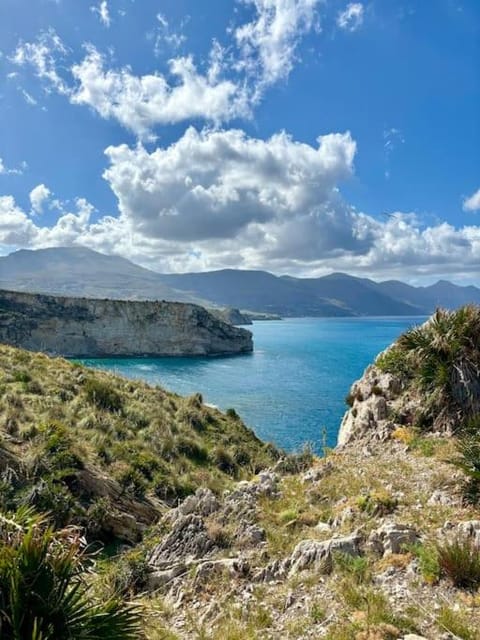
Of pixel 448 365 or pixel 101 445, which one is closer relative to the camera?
pixel 448 365

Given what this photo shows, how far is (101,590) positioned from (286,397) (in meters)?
42.4

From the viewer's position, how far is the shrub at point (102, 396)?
1834 centimetres

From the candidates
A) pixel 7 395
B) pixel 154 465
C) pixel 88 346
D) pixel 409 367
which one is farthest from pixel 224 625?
pixel 88 346

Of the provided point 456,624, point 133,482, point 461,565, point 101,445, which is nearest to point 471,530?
point 461,565

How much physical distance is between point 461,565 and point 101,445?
11.8 metres

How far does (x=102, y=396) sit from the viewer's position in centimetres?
1905

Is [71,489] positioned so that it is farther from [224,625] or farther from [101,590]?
[224,625]

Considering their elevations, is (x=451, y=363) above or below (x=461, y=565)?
above

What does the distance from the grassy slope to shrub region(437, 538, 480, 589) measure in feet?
25.5

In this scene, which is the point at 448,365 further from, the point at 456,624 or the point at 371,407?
the point at 456,624

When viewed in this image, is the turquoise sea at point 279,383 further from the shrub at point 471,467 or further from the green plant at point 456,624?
the green plant at point 456,624

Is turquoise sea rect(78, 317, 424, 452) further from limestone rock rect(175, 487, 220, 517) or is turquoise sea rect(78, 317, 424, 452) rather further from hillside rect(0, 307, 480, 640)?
limestone rock rect(175, 487, 220, 517)

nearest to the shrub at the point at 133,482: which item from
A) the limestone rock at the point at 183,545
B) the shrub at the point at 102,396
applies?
the limestone rock at the point at 183,545

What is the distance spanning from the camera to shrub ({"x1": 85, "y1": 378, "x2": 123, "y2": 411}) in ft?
60.2
